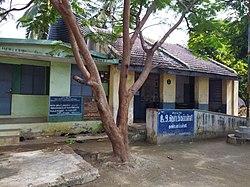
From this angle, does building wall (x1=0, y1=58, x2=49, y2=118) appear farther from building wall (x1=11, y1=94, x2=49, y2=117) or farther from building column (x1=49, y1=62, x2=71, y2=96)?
Answer: building column (x1=49, y1=62, x2=71, y2=96)

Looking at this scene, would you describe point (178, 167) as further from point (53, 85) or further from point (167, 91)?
point (167, 91)

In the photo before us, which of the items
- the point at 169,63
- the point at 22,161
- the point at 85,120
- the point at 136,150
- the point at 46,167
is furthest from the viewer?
the point at 169,63

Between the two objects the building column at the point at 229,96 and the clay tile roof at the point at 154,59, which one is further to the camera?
the building column at the point at 229,96

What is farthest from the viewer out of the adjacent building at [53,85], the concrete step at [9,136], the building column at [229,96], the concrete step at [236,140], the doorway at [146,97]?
the building column at [229,96]

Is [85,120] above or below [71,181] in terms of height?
above

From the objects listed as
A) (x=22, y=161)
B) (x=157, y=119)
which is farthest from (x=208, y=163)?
(x=22, y=161)

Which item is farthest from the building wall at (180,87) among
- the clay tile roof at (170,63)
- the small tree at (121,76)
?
the small tree at (121,76)

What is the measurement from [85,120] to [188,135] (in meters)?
3.99

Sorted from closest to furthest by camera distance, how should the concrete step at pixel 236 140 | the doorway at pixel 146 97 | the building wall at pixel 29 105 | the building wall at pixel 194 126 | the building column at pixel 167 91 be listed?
the building wall at pixel 194 126 < the concrete step at pixel 236 140 < the building wall at pixel 29 105 < the building column at pixel 167 91 < the doorway at pixel 146 97

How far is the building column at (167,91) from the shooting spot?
10.8 metres

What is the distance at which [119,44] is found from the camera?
10992 millimetres

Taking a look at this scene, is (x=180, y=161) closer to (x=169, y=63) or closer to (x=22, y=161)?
(x=22, y=161)

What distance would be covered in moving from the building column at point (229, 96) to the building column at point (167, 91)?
146 inches

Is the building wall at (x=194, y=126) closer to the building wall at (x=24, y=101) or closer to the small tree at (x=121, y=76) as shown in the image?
the small tree at (x=121, y=76)
